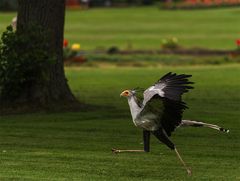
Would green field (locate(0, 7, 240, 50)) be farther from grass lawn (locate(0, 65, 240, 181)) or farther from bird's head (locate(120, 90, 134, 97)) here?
bird's head (locate(120, 90, 134, 97))

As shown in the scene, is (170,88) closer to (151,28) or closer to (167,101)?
(167,101)

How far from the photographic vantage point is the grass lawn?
35.2 ft

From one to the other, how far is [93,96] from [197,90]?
11.2 ft

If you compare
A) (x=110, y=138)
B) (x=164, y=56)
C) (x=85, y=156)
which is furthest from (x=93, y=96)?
(x=164, y=56)

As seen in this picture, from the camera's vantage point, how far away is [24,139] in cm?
1392

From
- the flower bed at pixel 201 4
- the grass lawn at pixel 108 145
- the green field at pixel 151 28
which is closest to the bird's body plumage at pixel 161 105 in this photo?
the grass lawn at pixel 108 145

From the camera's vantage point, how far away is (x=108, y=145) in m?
13.3

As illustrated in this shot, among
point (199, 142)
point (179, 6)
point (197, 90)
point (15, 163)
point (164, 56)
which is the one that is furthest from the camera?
point (179, 6)

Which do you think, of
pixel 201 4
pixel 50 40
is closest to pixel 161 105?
pixel 50 40

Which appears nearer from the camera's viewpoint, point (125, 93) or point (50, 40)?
point (125, 93)

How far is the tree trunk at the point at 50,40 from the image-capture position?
17.7 metres

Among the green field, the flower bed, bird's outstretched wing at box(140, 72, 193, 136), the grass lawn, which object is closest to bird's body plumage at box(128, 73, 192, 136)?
bird's outstretched wing at box(140, 72, 193, 136)

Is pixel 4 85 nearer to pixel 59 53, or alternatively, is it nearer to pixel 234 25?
pixel 59 53

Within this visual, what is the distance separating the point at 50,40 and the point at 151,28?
38828mm
